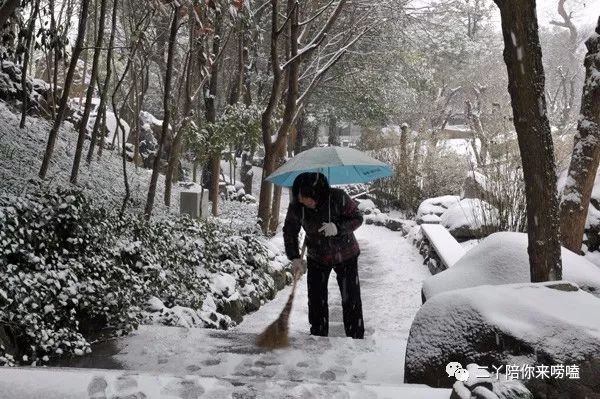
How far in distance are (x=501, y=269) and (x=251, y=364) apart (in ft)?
6.04

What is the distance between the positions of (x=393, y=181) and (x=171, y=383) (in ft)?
46.5

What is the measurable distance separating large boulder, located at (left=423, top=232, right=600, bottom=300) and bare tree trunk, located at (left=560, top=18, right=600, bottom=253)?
1.12 meters

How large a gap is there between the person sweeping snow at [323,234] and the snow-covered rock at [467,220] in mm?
4834

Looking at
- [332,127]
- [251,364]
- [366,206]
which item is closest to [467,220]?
[366,206]

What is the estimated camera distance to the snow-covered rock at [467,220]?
28.8ft

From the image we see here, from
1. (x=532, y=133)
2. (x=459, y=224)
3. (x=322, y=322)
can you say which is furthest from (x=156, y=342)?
(x=459, y=224)

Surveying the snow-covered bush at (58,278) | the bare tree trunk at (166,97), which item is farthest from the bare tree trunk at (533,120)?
the bare tree trunk at (166,97)

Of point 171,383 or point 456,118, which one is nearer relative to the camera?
point 171,383

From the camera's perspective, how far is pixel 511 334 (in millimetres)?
2447

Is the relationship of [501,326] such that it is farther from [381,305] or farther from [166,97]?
[166,97]

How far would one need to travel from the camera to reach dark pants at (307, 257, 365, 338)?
13.6 ft

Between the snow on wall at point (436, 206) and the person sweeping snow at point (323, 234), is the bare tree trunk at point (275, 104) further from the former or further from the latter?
the person sweeping snow at point (323, 234)

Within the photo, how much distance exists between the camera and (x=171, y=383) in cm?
236

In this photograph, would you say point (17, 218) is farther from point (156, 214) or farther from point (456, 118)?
point (456, 118)
